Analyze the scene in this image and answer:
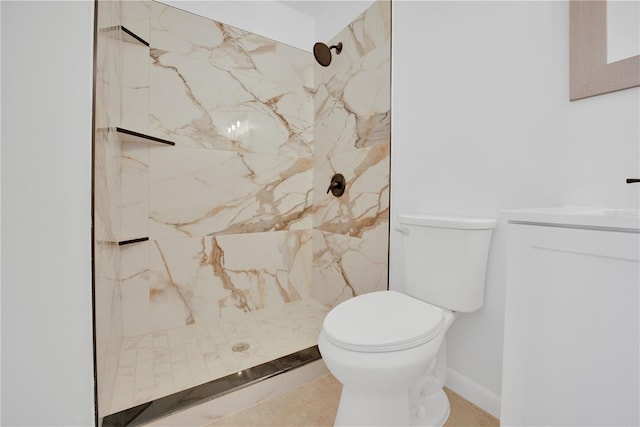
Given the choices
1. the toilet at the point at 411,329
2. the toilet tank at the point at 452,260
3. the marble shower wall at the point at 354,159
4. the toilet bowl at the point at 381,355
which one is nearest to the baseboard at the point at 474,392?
the toilet at the point at 411,329

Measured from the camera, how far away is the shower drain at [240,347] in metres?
1.52

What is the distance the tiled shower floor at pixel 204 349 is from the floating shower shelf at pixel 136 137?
1090mm

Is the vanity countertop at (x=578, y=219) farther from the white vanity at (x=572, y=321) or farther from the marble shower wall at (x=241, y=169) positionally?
the marble shower wall at (x=241, y=169)

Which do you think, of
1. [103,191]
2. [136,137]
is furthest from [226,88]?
[103,191]

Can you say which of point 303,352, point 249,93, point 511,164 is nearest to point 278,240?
point 303,352

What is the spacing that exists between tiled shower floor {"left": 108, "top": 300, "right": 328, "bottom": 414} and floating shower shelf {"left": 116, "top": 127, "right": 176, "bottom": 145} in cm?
109

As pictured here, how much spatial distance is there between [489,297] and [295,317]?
1194 mm

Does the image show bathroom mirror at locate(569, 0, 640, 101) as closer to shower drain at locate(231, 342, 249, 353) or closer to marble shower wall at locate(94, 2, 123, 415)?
marble shower wall at locate(94, 2, 123, 415)

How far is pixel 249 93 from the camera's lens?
193 centimetres

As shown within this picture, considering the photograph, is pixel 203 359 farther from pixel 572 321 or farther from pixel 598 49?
pixel 598 49

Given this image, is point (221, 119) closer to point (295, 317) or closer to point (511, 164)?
point (295, 317)

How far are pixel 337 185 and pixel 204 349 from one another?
4.01ft

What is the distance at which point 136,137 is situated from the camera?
4.85ft

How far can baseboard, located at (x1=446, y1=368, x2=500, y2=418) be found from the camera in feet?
3.77
